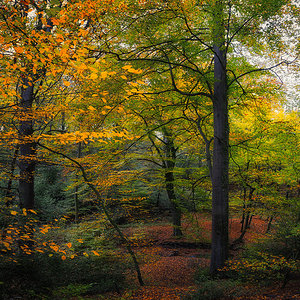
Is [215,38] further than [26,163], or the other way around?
[26,163]

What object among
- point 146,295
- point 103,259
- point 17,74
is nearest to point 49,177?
point 103,259

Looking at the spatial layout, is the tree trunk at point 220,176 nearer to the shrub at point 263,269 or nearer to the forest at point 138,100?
the forest at point 138,100

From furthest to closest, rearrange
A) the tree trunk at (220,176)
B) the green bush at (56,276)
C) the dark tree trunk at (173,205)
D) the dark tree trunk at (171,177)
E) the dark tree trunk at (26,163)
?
1. the dark tree trunk at (173,205)
2. the dark tree trunk at (171,177)
3. the dark tree trunk at (26,163)
4. the tree trunk at (220,176)
5. the green bush at (56,276)

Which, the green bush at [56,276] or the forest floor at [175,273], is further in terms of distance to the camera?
the forest floor at [175,273]

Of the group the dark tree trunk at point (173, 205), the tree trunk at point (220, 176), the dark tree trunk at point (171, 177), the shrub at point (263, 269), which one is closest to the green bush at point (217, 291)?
the shrub at point (263, 269)

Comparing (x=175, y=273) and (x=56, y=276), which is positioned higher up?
(x=56, y=276)

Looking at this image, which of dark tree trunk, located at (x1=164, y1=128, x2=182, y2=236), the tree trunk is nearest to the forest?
the tree trunk

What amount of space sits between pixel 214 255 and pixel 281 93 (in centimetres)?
470

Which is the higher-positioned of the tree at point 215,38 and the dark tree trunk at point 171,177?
the tree at point 215,38

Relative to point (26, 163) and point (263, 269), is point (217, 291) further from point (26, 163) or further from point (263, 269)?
point (26, 163)

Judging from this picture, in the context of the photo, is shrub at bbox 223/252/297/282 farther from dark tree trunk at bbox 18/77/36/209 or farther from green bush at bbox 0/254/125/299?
dark tree trunk at bbox 18/77/36/209

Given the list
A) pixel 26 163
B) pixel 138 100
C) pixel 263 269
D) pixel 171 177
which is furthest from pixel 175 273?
pixel 26 163

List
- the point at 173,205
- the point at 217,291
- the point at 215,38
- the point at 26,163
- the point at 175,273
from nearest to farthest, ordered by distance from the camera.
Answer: the point at 217,291 → the point at 215,38 → the point at 26,163 → the point at 175,273 → the point at 173,205

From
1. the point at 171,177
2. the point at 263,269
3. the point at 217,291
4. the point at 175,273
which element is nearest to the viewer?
the point at 217,291
